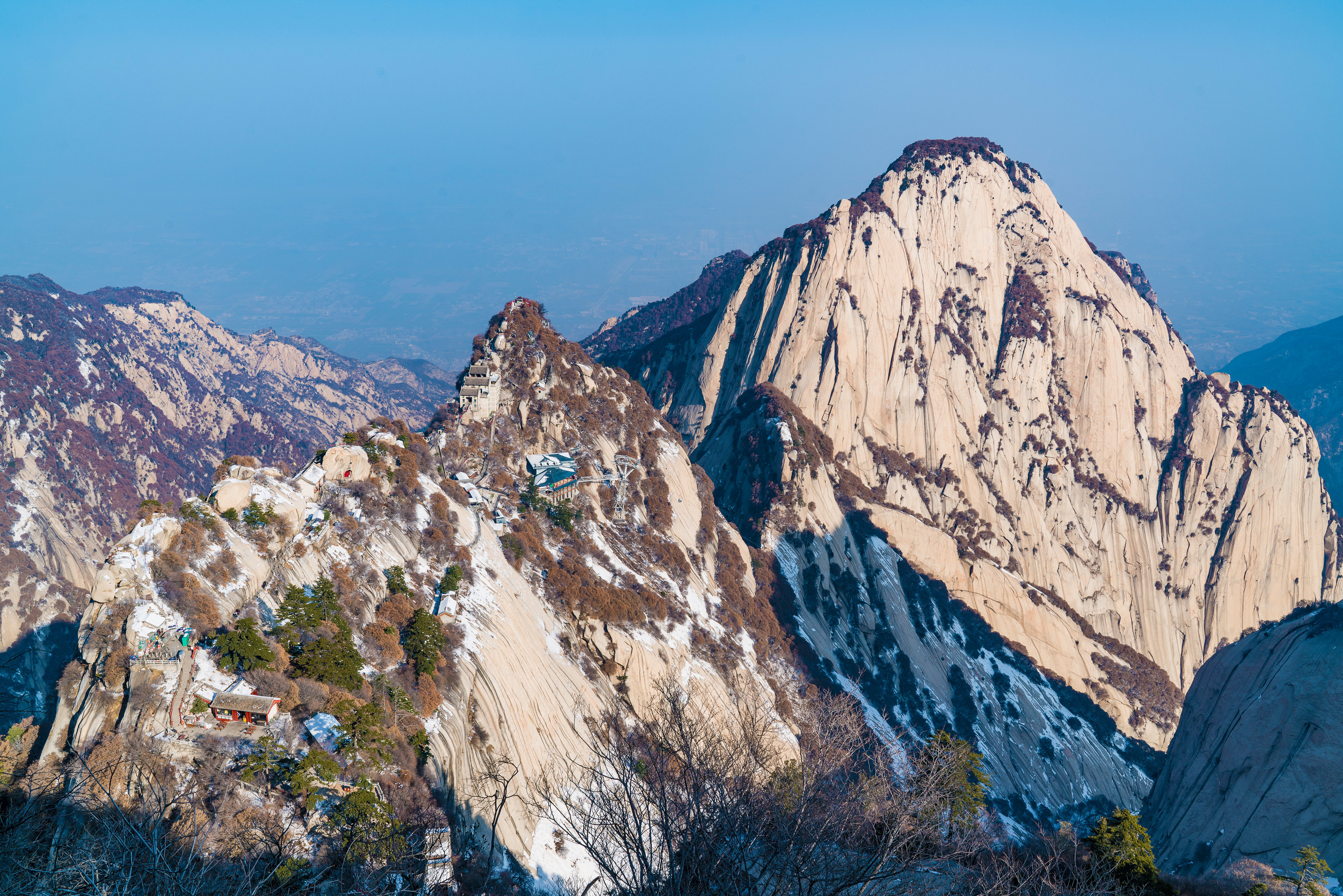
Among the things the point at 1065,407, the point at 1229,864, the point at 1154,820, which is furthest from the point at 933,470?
the point at 1229,864

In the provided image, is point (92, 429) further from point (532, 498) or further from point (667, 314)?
point (532, 498)

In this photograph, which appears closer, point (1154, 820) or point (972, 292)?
point (1154, 820)

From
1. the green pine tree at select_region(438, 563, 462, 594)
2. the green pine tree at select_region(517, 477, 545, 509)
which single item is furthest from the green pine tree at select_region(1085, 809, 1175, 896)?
the green pine tree at select_region(517, 477, 545, 509)

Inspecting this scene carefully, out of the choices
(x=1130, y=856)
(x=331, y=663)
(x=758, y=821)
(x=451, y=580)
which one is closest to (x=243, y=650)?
(x=331, y=663)

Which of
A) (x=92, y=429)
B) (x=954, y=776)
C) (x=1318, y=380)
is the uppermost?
(x=1318, y=380)

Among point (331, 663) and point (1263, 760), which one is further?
point (1263, 760)

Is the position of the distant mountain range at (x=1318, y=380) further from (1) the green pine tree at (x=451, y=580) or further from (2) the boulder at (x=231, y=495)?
(2) the boulder at (x=231, y=495)

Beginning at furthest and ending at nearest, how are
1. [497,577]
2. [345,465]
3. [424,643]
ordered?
[497,577] < [345,465] < [424,643]

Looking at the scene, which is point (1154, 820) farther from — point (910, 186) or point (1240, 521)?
point (910, 186)
